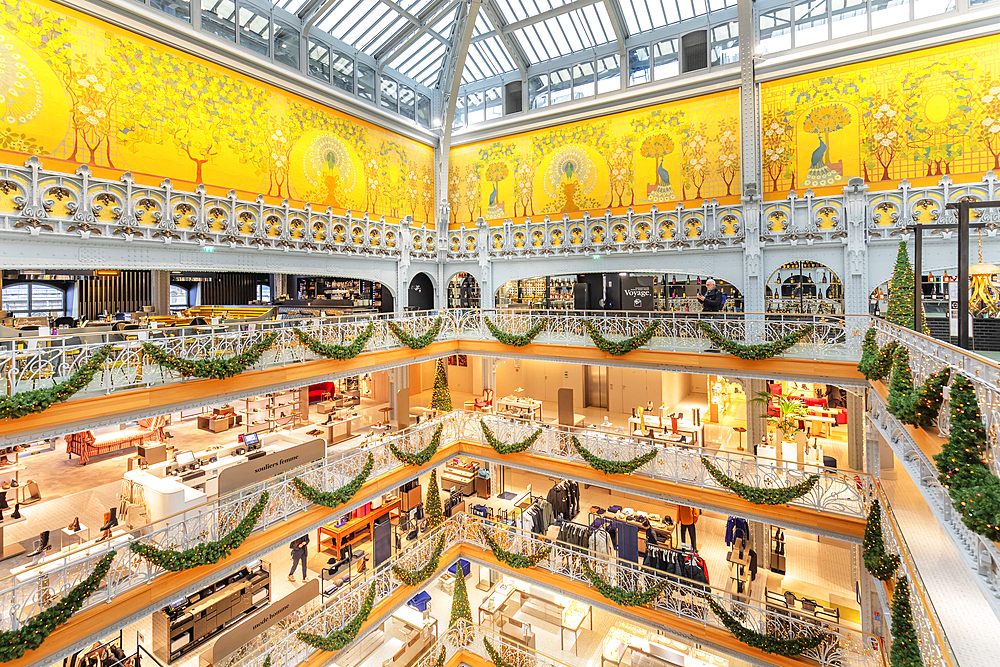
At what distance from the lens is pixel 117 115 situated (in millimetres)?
10281

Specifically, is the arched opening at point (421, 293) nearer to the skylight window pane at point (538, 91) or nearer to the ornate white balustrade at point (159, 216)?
the ornate white balustrade at point (159, 216)

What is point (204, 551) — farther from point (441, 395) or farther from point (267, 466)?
point (441, 395)

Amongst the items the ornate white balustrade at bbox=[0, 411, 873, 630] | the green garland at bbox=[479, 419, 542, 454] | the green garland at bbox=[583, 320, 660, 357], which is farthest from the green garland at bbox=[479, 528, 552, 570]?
the green garland at bbox=[583, 320, 660, 357]

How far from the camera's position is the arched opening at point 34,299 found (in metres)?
17.6

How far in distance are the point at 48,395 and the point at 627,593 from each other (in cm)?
1144

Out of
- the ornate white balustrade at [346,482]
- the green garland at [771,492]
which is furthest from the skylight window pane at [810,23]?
the green garland at [771,492]

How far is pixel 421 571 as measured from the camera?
12.2 metres

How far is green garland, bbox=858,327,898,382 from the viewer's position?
7.04 m

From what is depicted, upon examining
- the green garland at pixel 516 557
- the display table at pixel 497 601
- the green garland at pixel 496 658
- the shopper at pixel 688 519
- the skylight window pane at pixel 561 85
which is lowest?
the green garland at pixel 496 658

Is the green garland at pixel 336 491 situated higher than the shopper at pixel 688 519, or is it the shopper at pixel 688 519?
the green garland at pixel 336 491

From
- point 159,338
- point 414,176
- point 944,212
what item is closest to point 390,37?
point 414,176

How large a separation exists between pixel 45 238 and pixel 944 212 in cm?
1992

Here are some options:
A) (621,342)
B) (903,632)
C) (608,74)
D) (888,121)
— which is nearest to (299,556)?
(621,342)

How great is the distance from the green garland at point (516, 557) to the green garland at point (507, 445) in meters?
2.45
